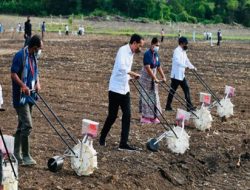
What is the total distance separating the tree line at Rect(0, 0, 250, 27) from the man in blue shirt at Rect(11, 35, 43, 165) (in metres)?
81.0

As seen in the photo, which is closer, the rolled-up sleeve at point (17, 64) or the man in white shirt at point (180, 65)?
the rolled-up sleeve at point (17, 64)

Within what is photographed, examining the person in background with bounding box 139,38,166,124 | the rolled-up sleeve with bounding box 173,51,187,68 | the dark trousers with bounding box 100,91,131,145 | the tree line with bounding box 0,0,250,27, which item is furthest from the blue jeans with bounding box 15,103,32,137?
the tree line with bounding box 0,0,250,27

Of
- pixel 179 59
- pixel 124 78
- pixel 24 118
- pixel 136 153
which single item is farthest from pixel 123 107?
pixel 179 59

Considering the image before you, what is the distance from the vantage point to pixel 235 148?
38.0 feet

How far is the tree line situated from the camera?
91.1m

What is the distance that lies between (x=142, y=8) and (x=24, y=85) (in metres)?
85.1

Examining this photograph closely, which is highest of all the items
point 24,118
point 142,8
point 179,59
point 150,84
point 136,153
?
point 179,59

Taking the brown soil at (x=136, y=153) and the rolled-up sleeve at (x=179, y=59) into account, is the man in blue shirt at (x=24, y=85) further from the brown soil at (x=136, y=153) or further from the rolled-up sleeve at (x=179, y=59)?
the rolled-up sleeve at (x=179, y=59)

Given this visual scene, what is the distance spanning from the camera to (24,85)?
28.4 feet

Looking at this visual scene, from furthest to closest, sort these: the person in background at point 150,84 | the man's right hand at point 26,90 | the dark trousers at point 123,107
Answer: the person in background at point 150,84, the dark trousers at point 123,107, the man's right hand at point 26,90

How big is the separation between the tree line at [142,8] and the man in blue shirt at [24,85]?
266 feet

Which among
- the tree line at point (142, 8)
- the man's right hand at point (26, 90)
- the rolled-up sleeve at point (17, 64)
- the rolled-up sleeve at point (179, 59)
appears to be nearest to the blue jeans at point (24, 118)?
the man's right hand at point (26, 90)

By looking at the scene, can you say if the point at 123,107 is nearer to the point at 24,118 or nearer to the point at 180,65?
the point at 24,118

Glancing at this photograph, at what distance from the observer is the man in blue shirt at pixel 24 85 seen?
8.72 meters
